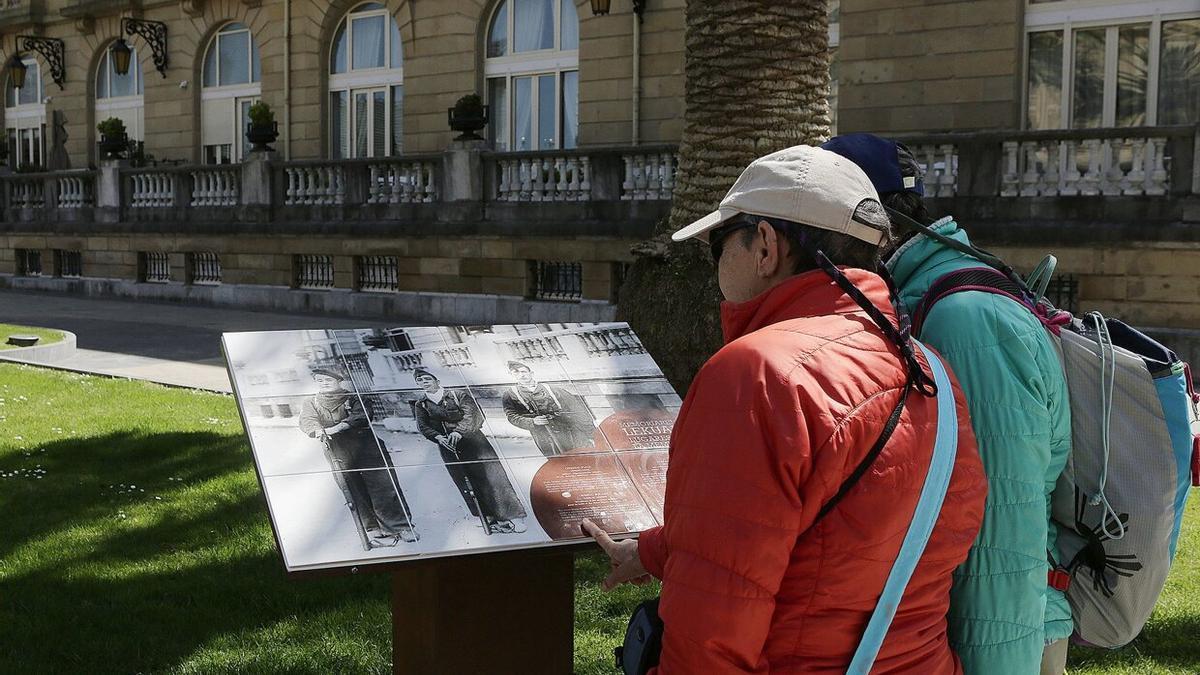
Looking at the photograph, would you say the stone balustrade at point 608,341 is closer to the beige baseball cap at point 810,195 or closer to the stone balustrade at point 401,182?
the beige baseball cap at point 810,195

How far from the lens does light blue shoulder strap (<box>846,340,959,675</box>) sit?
2203 millimetres

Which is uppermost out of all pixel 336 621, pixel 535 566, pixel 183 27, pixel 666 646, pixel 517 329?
pixel 183 27

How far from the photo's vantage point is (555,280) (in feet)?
67.7

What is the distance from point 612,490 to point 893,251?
98 cm

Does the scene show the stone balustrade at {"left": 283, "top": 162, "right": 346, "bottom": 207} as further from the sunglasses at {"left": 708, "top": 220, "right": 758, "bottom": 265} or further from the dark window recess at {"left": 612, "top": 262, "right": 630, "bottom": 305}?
the sunglasses at {"left": 708, "top": 220, "right": 758, "bottom": 265}

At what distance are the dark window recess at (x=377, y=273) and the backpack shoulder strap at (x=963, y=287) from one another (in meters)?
20.4

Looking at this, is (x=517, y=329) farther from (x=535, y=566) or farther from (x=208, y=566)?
(x=208, y=566)

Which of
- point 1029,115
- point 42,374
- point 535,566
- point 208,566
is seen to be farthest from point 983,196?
point 535,566

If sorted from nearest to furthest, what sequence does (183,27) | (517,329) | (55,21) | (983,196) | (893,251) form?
1. (893,251)
2. (517,329)
3. (983,196)
4. (183,27)
5. (55,21)

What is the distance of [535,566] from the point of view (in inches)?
140

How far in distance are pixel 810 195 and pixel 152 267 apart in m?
27.3

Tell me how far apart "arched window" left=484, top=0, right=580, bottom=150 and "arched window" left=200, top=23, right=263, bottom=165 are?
6982 mm

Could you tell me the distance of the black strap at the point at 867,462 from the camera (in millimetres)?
2154

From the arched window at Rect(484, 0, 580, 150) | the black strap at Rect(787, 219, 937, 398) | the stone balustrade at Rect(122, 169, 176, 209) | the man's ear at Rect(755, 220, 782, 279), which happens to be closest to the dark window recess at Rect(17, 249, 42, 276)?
the stone balustrade at Rect(122, 169, 176, 209)
